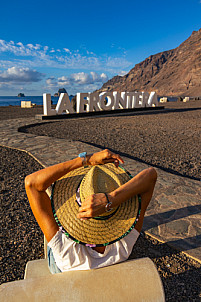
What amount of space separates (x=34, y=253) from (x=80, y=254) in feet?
5.40

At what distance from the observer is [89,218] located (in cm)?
146

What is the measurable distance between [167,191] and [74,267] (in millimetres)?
3249

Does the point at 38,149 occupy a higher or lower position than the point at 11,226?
higher

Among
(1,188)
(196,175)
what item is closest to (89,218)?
(1,188)

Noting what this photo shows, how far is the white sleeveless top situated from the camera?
1600mm

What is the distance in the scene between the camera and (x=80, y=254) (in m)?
1.60

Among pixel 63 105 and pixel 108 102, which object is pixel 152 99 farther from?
pixel 63 105

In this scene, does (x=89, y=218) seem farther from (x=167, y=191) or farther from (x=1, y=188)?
(x=1, y=188)

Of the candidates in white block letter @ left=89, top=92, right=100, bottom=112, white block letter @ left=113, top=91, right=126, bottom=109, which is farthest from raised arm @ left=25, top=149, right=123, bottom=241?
white block letter @ left=113, top=91, right=126, bottom=109

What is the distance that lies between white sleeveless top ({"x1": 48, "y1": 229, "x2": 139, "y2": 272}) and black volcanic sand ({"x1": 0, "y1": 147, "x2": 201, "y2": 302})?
1.07 m

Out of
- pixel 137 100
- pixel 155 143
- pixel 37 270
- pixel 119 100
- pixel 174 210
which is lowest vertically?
pixel 174 210

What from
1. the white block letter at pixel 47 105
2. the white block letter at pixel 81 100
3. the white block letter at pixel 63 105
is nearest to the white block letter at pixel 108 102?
the white block letter at pixel 81 100

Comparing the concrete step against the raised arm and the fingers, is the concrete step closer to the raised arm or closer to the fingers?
the raised arm

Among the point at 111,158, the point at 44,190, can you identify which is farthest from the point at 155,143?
the point at 44,190
